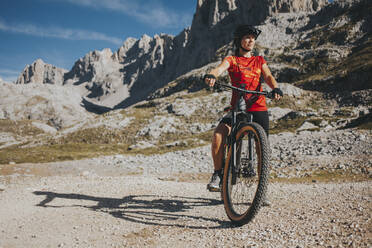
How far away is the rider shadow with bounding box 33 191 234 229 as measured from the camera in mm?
6340

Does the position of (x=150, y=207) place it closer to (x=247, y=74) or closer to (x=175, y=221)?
(x=175, y=221)

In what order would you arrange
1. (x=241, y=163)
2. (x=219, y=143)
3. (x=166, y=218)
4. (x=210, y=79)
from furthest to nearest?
(x=166, y=218) < (x=219, y=143) < (x=241, y=163) < (x=210, y=79)

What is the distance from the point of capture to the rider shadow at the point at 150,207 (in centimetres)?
634

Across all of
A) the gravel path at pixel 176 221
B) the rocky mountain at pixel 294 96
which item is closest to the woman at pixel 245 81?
the gravel path at pixel 176 221

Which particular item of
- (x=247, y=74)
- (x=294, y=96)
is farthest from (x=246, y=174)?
(x=294, y=96)

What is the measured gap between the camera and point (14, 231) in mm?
6539

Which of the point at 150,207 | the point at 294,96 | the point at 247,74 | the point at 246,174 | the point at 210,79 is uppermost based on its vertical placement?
the point at 294,96

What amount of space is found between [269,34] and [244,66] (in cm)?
18249

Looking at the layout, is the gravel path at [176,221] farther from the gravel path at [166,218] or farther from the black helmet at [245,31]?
the black helmet at [245,31]

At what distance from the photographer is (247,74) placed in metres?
6.43

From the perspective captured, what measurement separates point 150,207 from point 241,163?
4019 millimetres

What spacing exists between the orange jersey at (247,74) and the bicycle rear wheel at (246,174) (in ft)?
3.63

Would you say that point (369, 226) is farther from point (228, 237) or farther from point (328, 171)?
point (328, 171)

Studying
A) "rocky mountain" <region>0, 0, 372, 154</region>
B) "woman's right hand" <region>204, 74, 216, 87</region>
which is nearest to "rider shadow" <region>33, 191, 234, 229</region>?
"woman's right hand" <region>204, 74, 216, 87</region>
